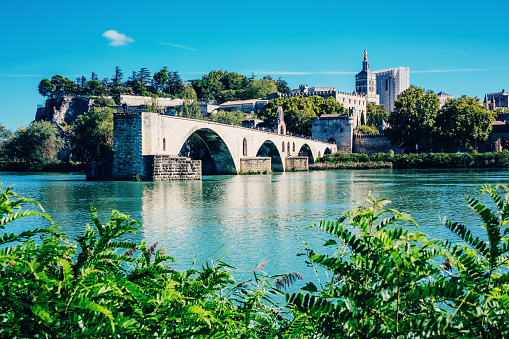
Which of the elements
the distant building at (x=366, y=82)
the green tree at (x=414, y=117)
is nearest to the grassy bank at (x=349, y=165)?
the green tree at (x=414, y=117)

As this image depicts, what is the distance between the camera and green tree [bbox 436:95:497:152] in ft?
215

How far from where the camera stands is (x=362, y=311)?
238 cm

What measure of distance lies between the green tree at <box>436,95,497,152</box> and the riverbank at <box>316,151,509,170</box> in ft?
30.4

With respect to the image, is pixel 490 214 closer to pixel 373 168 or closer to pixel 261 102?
pixel 373 168

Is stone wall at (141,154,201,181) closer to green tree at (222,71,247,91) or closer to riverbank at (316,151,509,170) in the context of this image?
riverbank at (316,151,509,170)

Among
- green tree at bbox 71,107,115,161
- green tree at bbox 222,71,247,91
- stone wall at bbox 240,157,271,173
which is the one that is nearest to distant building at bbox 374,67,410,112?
green tree at bbox 222,71,247,91

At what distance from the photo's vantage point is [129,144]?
3497cm

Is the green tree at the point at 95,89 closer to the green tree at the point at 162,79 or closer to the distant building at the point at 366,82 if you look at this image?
the green tree at the point at 162,79

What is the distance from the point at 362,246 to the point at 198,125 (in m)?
40.1

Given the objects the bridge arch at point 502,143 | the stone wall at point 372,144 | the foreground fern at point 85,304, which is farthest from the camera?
the stone wall at point 372,144

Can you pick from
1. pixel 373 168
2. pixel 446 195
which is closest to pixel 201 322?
pixel 446 195

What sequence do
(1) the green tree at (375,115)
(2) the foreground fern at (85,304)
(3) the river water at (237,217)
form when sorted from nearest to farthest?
1. (2) the foreground fern at (85,304)
2. (3) the river water at (237,217)
3. (1) the green tree at (375,115)

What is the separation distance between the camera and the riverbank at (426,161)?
2217 inches

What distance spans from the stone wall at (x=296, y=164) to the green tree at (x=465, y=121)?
67.0 feet
